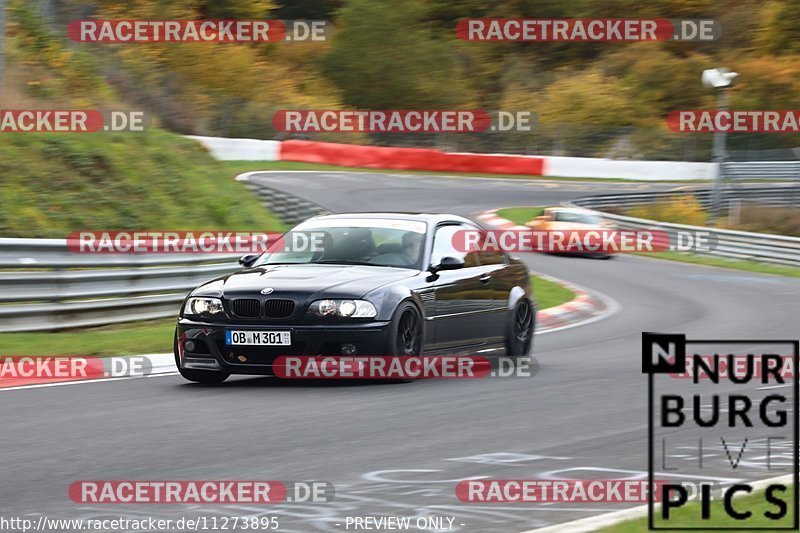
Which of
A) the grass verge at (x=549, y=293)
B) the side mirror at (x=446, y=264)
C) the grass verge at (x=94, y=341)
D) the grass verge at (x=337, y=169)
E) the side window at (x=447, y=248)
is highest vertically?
the grass verge at (x=337, y=169)

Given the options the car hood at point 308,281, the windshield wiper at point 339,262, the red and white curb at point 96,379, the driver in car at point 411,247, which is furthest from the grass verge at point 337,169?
the car hood at point 308,281

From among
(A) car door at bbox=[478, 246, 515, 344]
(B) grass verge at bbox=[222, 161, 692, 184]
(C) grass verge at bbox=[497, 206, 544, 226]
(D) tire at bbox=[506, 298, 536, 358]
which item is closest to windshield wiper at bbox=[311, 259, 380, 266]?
(A) car door at bbox=[478, 246, 515, 344]

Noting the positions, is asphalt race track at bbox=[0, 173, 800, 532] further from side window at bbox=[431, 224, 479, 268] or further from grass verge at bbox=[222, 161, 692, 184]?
grass verge at bbox=[222, 161, 692, 184]

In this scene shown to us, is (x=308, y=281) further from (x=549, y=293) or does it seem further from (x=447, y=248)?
(x=549, y=293)

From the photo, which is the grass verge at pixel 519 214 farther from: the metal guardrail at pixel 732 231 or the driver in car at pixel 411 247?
the driver in car at pixel 411 247

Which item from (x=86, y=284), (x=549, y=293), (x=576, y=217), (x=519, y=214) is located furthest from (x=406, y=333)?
(x=519, y=214)

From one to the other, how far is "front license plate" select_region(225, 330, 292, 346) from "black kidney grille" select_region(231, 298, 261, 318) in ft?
0.46

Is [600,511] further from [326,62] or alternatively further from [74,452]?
[326,62]

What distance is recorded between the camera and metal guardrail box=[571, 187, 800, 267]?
31641 mm

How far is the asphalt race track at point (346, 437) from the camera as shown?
18.7 feet

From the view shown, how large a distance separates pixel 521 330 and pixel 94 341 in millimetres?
4106

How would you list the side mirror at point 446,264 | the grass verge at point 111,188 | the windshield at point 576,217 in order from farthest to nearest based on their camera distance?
the windshield at point 576,217 → the grass verge at point 111,188 → the side mirror at point 446,264

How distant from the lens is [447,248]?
1126 centimetres

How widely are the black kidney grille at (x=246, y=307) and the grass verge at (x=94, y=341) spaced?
9.26 ft
